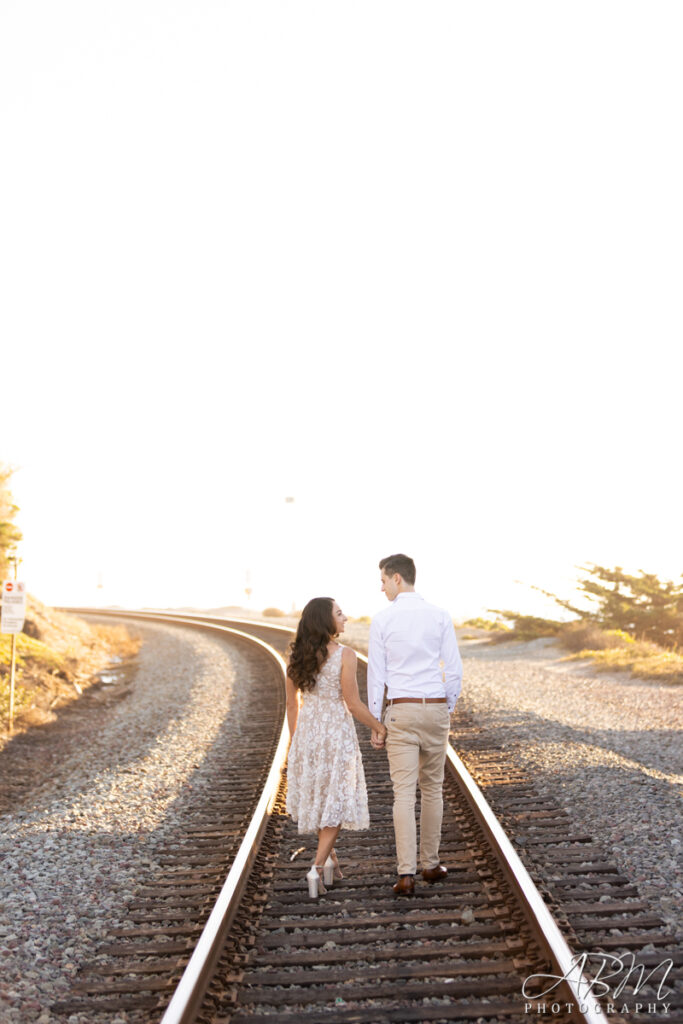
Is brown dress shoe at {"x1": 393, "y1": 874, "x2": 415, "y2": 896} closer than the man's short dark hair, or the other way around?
brown dress shoe at {"x1": 393, "y1": 874, "x2": 415, "y2": 896}

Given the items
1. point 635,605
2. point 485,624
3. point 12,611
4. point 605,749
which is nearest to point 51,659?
point 12,611

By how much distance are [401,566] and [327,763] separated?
1426 millimetres

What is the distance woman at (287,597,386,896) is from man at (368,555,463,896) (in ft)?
0.59

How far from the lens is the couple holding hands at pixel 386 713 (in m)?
5.51

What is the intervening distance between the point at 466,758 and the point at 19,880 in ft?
15.6

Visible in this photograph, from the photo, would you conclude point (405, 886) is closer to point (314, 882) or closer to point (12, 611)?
point (314, 882)

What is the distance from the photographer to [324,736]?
5.73 m

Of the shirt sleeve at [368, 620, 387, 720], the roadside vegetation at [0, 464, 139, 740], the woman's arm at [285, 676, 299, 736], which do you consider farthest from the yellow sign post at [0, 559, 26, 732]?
the shirt sleeve at [368, 620, 387, 720]

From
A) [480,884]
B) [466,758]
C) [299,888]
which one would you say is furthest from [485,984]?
[466,758]

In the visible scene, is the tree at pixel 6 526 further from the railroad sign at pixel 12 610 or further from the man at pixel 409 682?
the man at pixel 409 682

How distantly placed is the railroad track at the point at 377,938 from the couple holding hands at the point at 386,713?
1.13 ft

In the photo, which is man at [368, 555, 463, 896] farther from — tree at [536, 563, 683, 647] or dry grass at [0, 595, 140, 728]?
tree at [536, 563, 683, 647]

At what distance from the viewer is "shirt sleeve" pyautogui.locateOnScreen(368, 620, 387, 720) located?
5449 millimetres

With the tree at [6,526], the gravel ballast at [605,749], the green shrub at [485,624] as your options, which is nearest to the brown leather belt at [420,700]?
the gravel ballast at [605,749]
